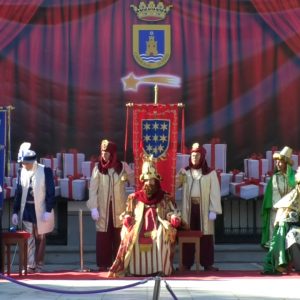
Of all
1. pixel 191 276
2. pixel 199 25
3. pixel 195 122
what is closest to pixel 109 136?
pixel 195 122

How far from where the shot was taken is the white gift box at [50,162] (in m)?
13.1

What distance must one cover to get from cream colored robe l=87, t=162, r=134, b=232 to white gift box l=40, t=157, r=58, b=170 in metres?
1.46

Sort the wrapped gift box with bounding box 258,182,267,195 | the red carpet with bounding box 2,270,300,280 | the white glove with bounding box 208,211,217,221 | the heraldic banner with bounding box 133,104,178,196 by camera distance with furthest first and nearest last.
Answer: the wrapped gift box with bounding box 258,182,267,195
the heraldic banner with bounding box 133,104,178,196
the white glove with bounding box 208,211,217,221
the red carpet with bounding box 2,270,300,280

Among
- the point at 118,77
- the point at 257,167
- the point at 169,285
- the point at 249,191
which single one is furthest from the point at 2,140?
the point at 257,167

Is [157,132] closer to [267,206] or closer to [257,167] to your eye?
[267,206]

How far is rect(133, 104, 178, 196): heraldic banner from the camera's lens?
1185 cm

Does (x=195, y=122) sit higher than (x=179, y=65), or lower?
lower

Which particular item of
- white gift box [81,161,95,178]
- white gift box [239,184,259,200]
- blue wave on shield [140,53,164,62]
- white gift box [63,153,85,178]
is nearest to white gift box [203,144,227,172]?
white gift box [239,184,259,200]

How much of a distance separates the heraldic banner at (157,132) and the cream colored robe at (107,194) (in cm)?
42

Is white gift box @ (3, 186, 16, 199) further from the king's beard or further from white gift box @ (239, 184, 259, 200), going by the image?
white gift box @ (239, 184, 259, 200)

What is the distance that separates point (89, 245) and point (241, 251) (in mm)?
2295

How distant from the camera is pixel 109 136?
43.4 feet

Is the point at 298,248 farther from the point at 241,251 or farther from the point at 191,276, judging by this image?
the point at 241,251

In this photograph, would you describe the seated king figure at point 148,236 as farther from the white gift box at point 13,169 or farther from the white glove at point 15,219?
the white gift box at point 13,169
